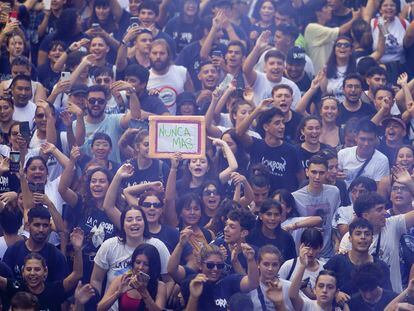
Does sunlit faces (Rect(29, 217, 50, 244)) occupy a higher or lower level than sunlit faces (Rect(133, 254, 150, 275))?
higher

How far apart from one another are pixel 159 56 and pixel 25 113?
5.47ft

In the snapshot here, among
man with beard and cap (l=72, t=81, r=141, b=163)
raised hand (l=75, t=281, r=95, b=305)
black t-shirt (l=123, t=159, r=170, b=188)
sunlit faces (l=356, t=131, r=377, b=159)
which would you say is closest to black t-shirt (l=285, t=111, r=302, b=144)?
sunlit faces (l=356, t=131, r=377, b=159)

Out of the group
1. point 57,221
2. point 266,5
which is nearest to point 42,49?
point 266,5

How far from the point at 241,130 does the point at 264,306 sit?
9.00 ft

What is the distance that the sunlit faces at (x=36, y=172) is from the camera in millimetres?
18500

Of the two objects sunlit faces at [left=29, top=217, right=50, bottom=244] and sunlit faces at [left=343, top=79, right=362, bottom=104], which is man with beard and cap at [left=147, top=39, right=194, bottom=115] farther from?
sunlit faces at [left=29, top=217, right=50, bottom=244]

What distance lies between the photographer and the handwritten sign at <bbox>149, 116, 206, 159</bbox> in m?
18.0

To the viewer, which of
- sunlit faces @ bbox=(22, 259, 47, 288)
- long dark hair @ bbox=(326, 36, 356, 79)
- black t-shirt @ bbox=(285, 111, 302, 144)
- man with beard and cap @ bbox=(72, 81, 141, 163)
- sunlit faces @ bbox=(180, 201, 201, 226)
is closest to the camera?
sunlit faces @ bbox=(22, 259, 47, 288)

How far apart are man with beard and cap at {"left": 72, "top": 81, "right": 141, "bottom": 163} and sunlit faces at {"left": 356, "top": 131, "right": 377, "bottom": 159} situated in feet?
8.08

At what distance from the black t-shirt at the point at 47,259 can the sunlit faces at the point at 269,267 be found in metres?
1.96

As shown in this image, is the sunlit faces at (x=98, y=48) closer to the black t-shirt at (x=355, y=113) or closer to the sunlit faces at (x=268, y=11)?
the sunlit faces at (x=268, y=11)

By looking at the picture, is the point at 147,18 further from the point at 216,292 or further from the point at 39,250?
the point at 216,292

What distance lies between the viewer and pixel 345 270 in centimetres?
1708

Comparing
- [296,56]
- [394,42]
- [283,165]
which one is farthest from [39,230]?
[394,42]
